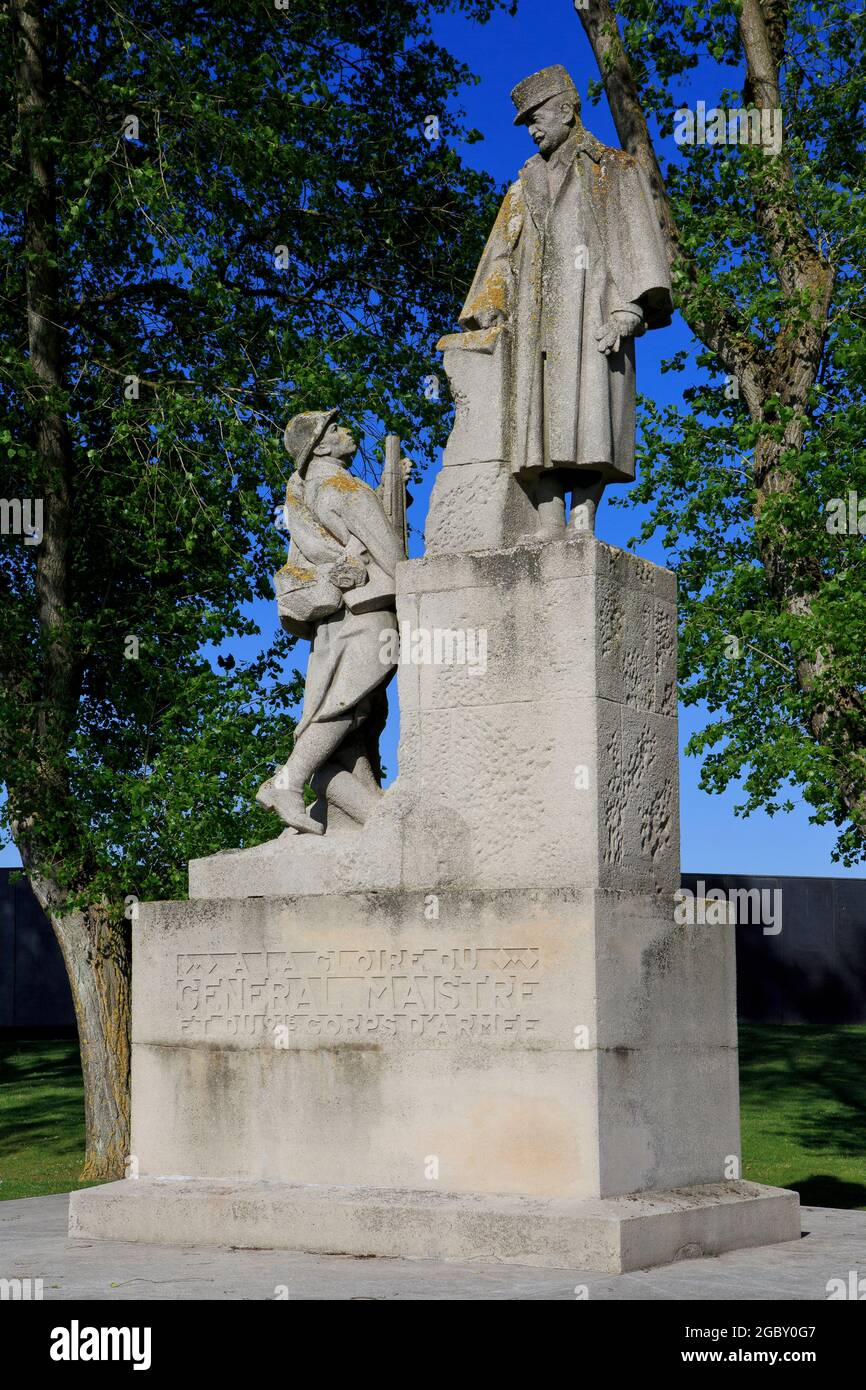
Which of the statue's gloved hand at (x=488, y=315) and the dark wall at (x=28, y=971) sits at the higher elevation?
the statue's gloved hand at (x=488, y=315)

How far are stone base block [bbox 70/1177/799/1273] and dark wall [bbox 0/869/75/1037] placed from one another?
792 inches

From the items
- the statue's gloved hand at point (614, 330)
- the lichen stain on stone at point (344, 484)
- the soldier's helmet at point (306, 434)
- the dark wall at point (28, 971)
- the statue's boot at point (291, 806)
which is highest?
the statue's gloved hand at point (614, 330)

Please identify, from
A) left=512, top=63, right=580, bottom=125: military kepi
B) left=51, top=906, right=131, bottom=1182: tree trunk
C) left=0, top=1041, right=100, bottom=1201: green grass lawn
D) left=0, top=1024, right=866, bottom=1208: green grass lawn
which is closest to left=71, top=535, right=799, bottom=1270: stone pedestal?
left=512, top=63, right=580, bottom=125: military kepi

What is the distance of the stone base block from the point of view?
8.25 meters

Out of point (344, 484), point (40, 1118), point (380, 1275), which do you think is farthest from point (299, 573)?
point (40, 1118)

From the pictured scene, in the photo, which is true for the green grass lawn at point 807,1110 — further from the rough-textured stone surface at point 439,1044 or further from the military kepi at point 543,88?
the military kepi at point 543,88

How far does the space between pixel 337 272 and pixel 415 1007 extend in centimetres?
1256

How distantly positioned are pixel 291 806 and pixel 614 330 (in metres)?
3.08

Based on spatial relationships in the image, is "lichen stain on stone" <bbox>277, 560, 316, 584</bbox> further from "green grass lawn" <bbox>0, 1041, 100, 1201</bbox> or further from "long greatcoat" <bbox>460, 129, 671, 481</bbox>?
"green grass lawn" <bbox>0, 1041, 100, 1201</bbox>

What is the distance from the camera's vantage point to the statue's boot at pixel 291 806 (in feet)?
33.6

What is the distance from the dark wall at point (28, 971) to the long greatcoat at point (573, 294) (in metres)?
20.9

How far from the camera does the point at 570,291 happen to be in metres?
10.0

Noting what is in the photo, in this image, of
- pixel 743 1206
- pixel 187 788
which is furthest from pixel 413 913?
pixel 187 788

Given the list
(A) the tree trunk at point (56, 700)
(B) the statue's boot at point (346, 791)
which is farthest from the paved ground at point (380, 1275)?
(A) the tree trunk at point (56, 700)
